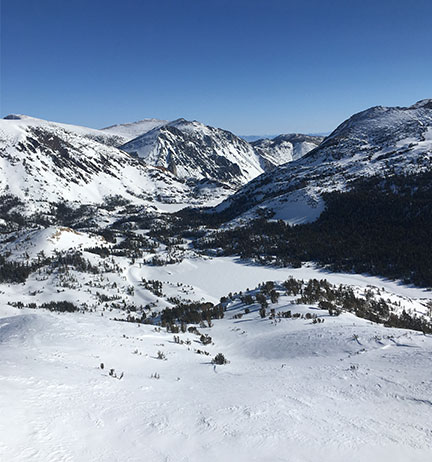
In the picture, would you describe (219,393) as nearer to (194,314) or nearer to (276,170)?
(194,314)

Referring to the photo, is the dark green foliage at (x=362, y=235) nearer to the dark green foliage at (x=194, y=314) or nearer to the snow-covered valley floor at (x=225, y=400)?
the dark green foliage at (x=194, y=314)

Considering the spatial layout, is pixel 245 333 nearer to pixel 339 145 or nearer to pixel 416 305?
pixel 416 305

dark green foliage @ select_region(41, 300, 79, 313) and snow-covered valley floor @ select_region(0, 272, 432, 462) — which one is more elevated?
snow-covered valley floor @ select_region(0, 272, 432, 462)

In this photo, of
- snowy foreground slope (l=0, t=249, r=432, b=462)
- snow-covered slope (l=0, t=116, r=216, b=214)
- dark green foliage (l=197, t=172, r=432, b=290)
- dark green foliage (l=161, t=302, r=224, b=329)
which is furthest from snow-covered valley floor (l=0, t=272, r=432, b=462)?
snow-covered slope (l=0, t=116, r=216, b=214)

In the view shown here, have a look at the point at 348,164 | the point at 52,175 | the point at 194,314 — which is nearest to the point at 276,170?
the point at 348,164

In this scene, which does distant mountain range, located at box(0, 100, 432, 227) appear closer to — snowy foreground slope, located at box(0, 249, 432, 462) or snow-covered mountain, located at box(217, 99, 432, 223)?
snow-covered mountain, located at box(217, 99, 432, 223)

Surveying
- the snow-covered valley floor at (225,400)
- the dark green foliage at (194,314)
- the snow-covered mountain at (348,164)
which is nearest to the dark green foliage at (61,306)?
the dark green foliage at (194,314)

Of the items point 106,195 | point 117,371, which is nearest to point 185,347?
point 117,371
